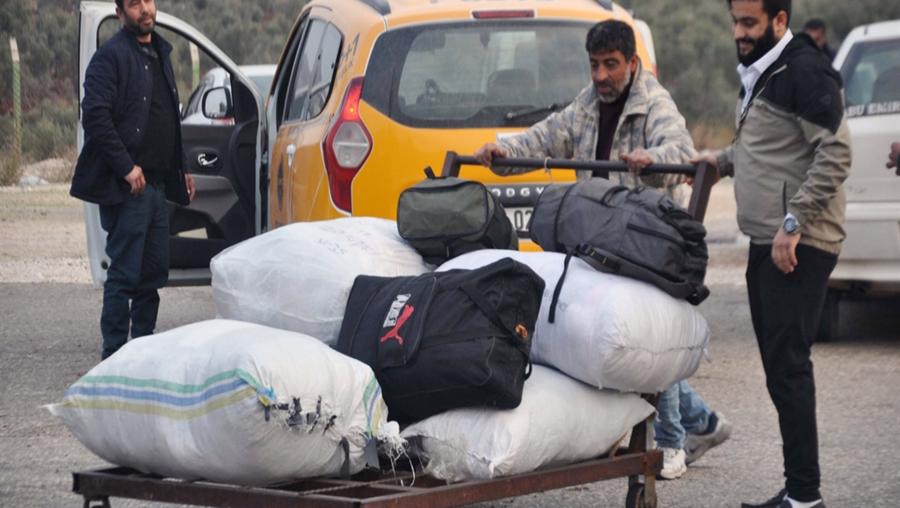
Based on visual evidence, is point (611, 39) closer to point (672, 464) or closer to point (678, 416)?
point (678, 416)

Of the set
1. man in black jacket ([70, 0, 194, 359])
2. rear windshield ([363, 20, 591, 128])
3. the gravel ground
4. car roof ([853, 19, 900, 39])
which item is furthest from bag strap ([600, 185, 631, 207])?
car roof ([853, 19, 900, 39])

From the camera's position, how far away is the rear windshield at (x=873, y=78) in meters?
9.99

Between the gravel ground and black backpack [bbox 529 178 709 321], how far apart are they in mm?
1249

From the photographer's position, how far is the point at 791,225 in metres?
5.31

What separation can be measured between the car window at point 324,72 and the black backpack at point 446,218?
277 cm

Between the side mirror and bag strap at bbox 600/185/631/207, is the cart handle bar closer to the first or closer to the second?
bag strap at bbox 600/185/631/207

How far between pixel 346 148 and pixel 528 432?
329 cm

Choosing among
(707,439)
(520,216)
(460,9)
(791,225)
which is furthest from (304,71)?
(791,225)

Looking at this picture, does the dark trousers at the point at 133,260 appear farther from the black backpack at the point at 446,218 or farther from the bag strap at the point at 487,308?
the bag strap at the point at 487,308

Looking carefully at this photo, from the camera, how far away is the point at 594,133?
6258 millimetres

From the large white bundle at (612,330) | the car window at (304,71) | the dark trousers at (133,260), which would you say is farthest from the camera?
the car window at (304,71)

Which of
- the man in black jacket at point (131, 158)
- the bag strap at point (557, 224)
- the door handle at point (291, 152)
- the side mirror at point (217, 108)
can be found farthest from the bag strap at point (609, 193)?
the side mirror at point (217, 108)

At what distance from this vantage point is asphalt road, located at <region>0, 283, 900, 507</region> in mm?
6297

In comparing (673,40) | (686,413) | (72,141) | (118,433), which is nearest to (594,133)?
(686,413)
